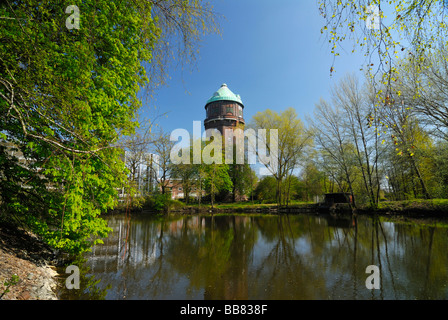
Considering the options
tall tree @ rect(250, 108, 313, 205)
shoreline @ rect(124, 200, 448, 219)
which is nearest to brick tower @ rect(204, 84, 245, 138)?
tall tree @ rect(250, 108, 313, 205)

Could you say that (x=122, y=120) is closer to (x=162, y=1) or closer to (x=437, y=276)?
(x=162, y=1)

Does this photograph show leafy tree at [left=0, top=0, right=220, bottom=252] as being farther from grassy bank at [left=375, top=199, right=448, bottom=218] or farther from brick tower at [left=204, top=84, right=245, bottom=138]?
brick tower at [left=204, top=84, right=245, bottom=138]

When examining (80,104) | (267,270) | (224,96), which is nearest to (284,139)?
(224,96)

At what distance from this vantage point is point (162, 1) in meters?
3.29

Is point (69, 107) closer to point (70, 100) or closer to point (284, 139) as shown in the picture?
point (70, 100)

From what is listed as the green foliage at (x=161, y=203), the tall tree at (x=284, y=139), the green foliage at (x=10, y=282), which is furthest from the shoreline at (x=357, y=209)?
the green foliage at (x=10, y=282)

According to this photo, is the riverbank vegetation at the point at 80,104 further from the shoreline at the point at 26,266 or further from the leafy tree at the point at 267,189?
the leafy tree at the point at 267,189

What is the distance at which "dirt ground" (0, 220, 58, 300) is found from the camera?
3.23 m

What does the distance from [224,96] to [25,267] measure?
39299 millimetres

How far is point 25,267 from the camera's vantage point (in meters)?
4.02

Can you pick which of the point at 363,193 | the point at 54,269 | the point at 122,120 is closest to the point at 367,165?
the point at 363,193

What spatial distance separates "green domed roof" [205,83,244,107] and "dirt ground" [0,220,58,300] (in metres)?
37.4

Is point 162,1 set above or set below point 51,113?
above

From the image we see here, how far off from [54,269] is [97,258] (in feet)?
4.73
